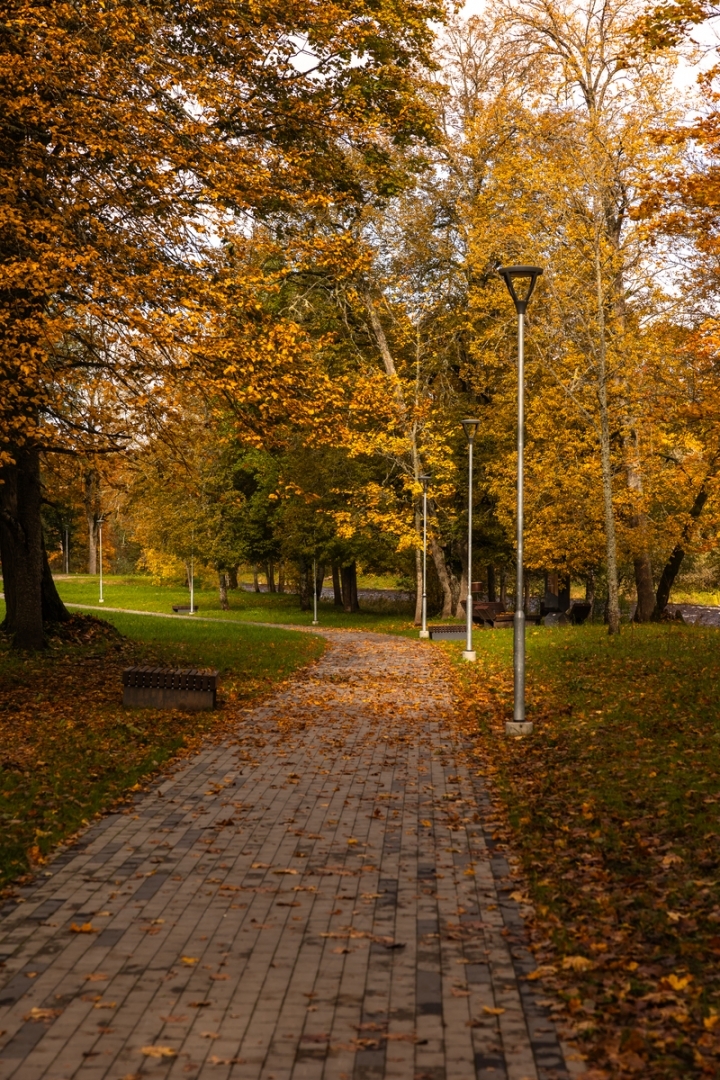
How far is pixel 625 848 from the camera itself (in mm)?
8133

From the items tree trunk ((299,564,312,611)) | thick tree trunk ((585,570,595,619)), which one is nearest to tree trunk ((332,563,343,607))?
tree trunk ((299,564,312,611))

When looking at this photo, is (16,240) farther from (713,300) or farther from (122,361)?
(713,300)

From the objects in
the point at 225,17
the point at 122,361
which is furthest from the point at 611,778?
the point at 225,17

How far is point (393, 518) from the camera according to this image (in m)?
35.8

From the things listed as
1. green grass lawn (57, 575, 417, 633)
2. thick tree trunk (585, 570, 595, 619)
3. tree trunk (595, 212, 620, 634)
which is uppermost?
tree trunk (595, 212, 620, 634)

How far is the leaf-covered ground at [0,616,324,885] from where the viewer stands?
936 centimetres

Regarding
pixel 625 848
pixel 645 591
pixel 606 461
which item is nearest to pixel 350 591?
pixel 645 591

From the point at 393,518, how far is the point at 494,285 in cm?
768

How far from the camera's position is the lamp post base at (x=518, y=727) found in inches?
535

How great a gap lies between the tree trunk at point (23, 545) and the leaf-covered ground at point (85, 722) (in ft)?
1.80

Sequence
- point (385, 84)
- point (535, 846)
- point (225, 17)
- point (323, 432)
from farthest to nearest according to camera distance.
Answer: point (385, 84) < point (323, 432) < point (225, 17) < point (535, 846)

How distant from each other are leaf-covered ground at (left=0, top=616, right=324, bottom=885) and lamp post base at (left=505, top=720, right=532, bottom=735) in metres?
3.47

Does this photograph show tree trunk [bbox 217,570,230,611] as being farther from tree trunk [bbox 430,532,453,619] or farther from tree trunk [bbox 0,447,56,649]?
tree trunk [bbox 0,447,56,649]

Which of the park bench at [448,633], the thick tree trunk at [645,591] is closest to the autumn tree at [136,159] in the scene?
the park bench at [448,633]
